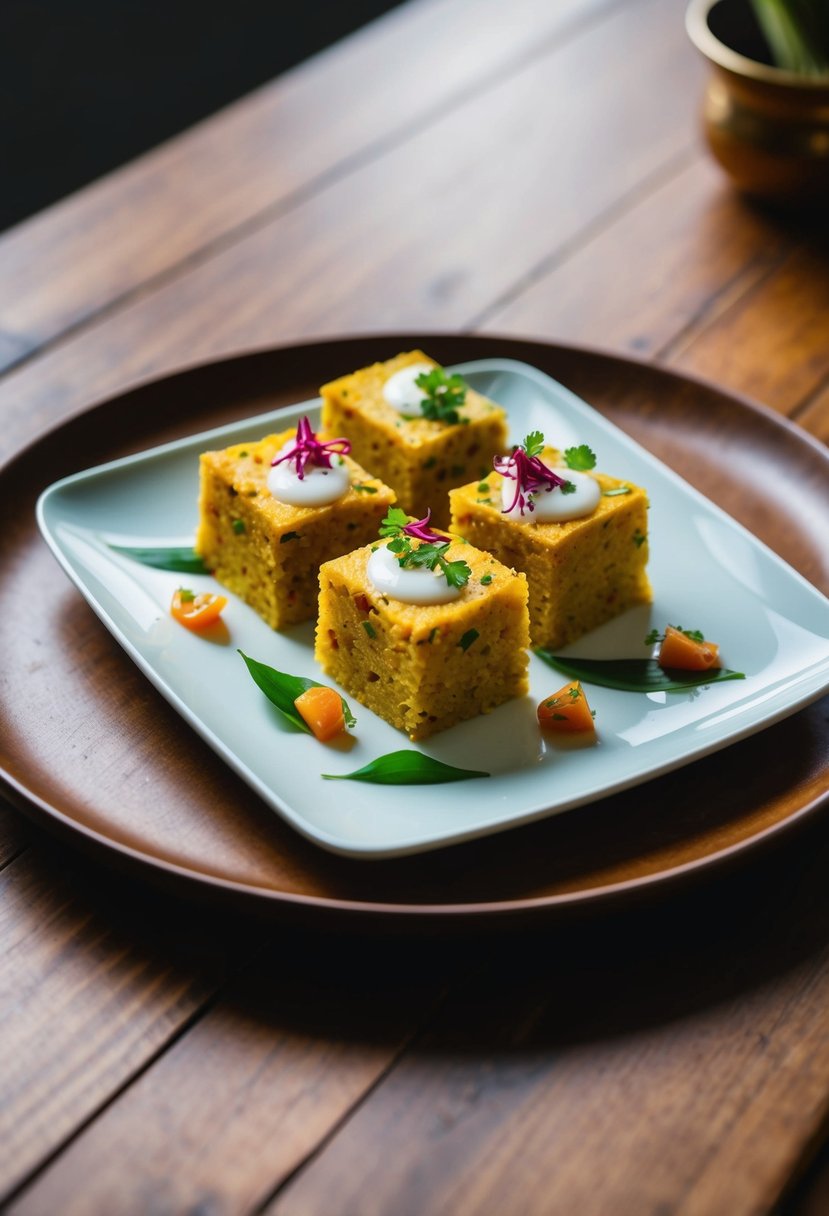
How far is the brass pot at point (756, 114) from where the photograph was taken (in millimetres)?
3273

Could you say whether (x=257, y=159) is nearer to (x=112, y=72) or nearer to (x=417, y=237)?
(x=417, y=237)

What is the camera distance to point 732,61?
130 inches

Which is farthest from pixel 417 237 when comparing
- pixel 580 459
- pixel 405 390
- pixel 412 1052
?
pixel 412 1052

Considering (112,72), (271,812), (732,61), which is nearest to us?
Answer: (271,812)

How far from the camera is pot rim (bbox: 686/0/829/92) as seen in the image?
10.6 ft

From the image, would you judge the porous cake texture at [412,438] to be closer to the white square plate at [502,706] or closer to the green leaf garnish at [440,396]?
the green leaf garnish at [440,396]

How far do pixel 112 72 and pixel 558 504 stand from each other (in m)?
4.53

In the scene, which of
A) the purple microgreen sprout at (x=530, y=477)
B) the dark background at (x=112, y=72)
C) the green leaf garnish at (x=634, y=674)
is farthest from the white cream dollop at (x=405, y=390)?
the dark background at (x=112, y=72)

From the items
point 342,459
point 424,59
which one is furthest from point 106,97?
point 342,459

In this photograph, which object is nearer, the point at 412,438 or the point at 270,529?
the point at 270,529

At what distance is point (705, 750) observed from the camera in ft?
6.58

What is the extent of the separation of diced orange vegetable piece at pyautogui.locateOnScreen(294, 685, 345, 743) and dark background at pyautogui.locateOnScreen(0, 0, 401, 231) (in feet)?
13.8

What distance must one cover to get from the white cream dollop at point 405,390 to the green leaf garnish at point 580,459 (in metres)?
0.36

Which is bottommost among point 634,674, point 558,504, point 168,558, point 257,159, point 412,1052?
point 634,674
